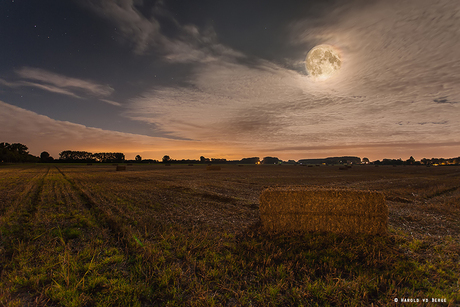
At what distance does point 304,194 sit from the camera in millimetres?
8266

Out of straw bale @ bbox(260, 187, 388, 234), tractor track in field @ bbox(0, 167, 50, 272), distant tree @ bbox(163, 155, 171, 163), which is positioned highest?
distant tree @ bbox(163, 155, 171, 163)

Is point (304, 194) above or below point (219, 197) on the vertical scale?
above

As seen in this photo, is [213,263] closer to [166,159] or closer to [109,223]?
[109,223]

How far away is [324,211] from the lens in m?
8.09

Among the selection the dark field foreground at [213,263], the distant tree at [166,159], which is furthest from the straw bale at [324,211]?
the distant tree at [166,159]

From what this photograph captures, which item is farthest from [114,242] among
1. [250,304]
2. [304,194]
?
[304,194]

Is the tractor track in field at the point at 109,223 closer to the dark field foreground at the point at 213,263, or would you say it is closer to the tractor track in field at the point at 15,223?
the dark field foreground at the point at 213,263

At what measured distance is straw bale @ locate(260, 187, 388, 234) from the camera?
7883mm

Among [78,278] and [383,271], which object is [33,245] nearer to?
[78,278]

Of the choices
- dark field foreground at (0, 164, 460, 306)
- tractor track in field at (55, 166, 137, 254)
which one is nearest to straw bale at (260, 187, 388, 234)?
dark field foreground at (0, 164, 460, 306)

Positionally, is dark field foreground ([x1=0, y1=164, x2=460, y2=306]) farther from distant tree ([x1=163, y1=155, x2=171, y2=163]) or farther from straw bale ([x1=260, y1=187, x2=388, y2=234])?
distant tree ([x1=163, y1=155, x2=171, y2=163])

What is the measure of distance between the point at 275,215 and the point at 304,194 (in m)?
1.47

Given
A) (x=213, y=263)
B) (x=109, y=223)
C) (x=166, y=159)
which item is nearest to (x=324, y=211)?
(x=213, y=263)

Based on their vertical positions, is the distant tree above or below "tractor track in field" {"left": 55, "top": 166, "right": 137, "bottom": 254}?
above
